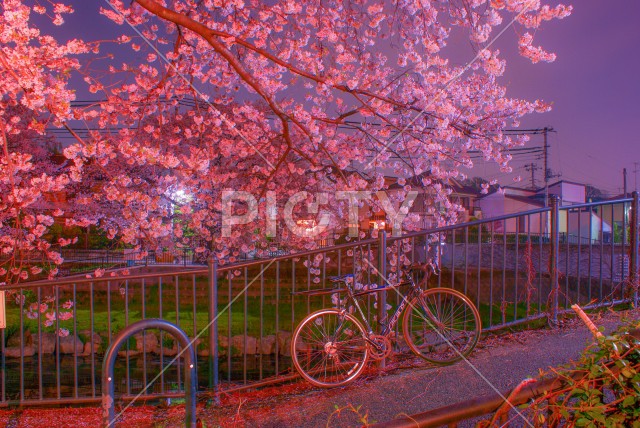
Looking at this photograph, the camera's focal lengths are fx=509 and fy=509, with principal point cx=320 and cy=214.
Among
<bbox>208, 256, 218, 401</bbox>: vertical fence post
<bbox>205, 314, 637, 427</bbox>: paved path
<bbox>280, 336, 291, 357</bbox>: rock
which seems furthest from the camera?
<bbox>280, 336, 291, 357</bbox>: rock

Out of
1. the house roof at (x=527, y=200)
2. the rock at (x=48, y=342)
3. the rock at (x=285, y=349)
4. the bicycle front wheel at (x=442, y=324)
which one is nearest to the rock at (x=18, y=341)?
the rock at (x=48, y=342)

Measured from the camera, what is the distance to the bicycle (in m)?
4.65

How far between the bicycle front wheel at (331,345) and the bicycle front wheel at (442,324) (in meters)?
0.52

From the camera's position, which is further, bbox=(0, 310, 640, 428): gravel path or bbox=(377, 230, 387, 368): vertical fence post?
bbox=(377, 230, 387, 368): vertical fence post

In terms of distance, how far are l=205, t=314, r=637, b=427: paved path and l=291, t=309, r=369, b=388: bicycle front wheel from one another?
188 millimetres

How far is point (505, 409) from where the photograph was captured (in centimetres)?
195

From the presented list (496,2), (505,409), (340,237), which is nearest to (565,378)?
(505,409)

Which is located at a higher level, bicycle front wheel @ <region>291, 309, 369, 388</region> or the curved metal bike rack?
the curved metal bike rack

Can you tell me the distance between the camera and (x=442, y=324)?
200 inches

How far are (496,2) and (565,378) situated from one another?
6.05 metres

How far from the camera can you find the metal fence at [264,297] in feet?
16.4

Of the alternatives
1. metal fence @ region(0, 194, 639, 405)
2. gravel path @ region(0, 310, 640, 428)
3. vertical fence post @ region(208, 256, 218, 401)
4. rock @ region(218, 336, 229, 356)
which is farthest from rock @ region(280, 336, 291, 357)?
vertical fence post @ region(208, 256, 218, 401)
